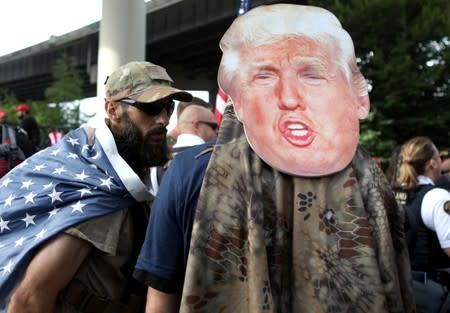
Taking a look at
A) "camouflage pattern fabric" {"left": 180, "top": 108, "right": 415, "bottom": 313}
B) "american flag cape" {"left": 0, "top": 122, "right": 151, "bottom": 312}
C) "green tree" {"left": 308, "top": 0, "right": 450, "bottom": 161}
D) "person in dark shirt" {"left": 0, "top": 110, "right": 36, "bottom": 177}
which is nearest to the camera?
"camouflage pattern fabric" {"left": 180, "top": 108, "right": 415, "bottom": 313}

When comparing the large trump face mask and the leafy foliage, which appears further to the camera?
the leafy foliage

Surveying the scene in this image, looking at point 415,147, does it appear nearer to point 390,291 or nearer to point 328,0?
point 390,291

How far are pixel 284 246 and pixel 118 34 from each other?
7.29m

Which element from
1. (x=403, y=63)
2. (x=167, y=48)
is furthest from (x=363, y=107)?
(x=167, y=48)

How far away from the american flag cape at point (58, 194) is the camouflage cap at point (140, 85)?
0.21m

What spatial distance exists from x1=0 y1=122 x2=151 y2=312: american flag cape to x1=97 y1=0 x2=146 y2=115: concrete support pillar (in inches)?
231

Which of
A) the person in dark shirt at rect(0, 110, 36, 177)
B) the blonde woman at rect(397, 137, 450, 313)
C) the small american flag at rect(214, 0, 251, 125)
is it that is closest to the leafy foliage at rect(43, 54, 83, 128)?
the person in dark shirt at rect(0, 110, 36, 177)

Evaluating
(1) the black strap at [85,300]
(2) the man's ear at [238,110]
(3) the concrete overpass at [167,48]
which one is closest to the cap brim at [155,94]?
(1) the black strap at [85,300]

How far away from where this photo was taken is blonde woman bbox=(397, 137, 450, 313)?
3604mm

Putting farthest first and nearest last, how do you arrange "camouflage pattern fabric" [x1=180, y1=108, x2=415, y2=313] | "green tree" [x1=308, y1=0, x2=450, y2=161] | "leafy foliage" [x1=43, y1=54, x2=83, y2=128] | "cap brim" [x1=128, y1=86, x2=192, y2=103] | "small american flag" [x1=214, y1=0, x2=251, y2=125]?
"leafy foliage" [x1=43, y1=54, x2=83, y2=128] < "green tree" [x1=308, y1=0, x2=450, y2=161] < "small american flag" [x1=214, y1=0, x2=251, y2=125] < "cap brim" [x1=128, y1=86, x2=192, y2=103] < "camouflage pattern fabric" [x1=180, y1=108, x2=415, y2=313]

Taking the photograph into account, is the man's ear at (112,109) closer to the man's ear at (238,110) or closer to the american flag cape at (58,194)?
the american flag cape at (58,194)

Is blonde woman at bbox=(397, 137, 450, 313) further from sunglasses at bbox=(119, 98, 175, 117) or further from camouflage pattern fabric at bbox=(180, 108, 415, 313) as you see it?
camouflage pattern fabric at bbox=(180, 108, 415, 313)

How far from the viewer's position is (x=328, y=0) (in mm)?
17688

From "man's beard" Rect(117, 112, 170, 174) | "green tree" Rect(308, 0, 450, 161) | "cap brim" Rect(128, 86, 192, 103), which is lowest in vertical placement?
"man's beard" Rect(117, 112, 170, 174)
